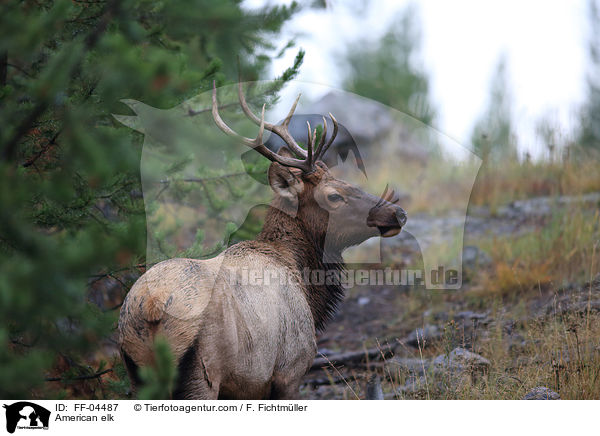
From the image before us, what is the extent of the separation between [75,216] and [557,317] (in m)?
4.70

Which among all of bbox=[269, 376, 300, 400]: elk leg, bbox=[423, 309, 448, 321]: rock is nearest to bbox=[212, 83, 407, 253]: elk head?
bbox=[269, 376, 300, 400]: elk leg

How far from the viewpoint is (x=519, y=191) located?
10.5m

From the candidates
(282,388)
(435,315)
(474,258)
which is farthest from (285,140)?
(474,258)

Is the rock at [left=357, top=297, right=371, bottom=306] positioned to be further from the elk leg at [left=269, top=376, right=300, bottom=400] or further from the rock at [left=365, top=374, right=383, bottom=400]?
the elk leg at [left=269, top=376, right=300, bottom=400]

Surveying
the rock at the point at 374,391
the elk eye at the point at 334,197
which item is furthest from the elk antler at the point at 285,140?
the rock at the point at 374,391

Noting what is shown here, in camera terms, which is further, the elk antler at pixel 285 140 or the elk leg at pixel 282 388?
the elk antler at pixel 285 140

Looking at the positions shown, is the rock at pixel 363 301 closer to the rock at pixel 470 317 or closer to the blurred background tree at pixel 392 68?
the rock at pixel 470 317

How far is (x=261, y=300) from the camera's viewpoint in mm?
4191

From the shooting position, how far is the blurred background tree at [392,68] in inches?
532

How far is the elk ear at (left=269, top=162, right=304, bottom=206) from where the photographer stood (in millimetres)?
5070

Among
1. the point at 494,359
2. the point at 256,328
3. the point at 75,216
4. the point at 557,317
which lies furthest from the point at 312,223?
the point at 557,317

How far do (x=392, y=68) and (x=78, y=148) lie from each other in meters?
12.6

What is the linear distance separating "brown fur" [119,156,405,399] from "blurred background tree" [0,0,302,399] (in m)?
0.46
